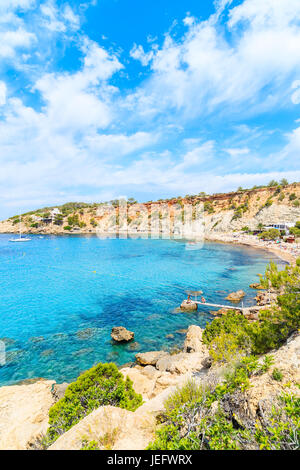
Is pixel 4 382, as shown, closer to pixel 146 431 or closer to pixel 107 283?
pixel 146 431

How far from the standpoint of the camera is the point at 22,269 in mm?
37062

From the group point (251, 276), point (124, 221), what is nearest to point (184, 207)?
point (124, 221)

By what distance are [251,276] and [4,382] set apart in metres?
30.1

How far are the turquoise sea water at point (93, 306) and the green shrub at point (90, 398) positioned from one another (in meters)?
5.92

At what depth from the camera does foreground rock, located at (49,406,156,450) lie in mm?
4188

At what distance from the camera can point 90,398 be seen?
6547 mm

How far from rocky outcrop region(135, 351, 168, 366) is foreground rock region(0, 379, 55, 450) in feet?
16.7

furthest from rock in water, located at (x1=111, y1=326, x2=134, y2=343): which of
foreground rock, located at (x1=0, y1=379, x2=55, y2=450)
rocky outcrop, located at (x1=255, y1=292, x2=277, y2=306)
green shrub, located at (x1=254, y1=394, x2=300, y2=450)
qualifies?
rocky outcrop, located at (x1=255, y1=292, x2=277, y2=306)

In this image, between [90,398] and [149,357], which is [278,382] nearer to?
[90,398]

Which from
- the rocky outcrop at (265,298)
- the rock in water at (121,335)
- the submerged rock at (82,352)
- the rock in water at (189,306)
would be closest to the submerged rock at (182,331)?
the rock in water at (189,306)

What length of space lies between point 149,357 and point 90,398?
6.68 meters

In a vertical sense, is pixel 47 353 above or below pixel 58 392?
below

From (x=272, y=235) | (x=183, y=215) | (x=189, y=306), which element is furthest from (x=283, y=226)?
(x=189, y=306)

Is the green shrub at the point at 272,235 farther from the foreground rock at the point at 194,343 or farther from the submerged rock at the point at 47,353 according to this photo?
the submerged rock at the point at 47,353
